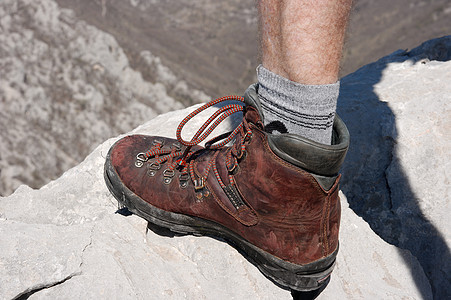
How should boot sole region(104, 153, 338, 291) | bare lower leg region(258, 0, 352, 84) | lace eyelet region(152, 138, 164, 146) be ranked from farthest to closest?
1. lace eyelet region(152, 138, 164, 146)
2. boot sole region(104, 153, 338, 291)
3. bare lower leg region(258, 0, 352, 84)

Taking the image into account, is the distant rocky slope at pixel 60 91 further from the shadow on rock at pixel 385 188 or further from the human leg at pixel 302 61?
the human leg at pixel 302 61

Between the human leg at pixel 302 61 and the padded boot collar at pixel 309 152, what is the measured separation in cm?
9

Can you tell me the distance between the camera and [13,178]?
15.6ft

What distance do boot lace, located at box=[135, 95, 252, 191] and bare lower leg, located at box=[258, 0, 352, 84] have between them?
0.92 feet

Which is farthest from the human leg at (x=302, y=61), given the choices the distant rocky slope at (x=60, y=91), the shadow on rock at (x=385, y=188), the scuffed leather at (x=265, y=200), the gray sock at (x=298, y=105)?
the distant rocky slope at (x=60, y=91)

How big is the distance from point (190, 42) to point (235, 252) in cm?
797

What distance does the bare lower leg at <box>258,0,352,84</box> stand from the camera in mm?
1290

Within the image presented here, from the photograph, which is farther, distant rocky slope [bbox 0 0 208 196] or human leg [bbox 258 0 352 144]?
distant rocky slope [bbox 0 0 208 196]

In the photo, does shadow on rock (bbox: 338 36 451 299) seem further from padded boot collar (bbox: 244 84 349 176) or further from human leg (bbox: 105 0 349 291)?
padded boot collar (bbox: 244 84 349 176)

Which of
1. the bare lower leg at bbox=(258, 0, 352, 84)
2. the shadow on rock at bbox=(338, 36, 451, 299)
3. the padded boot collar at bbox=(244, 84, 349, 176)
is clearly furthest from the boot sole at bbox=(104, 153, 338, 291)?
the bare lower leg at bbox=(258, 0, 352, 84)

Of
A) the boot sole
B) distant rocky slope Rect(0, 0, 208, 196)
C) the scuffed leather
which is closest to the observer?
the scuffed leather

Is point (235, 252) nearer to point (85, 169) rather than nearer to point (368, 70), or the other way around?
point (85, 169)

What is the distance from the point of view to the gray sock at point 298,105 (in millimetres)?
1358

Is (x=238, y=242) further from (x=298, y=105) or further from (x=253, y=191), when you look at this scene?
(x=298, y=105)
